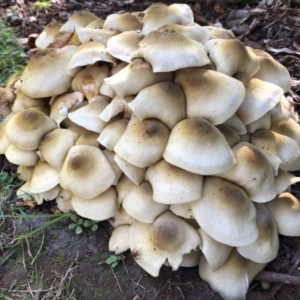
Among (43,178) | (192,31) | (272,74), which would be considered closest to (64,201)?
(43,178)

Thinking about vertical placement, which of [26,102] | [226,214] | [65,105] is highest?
[65,105]

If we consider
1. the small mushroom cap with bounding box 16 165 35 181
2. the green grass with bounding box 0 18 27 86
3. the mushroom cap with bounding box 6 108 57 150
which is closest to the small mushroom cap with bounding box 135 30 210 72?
the mushroom cap with bounding box 6 108 57 150

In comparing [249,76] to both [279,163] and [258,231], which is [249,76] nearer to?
[279,163]

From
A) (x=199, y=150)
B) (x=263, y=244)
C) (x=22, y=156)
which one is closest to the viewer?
(x=199, y=150)

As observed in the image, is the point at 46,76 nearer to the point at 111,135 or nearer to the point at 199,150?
the point at 111,135

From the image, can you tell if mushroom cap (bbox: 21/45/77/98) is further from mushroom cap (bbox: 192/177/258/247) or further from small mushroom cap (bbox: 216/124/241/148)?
mushroom cap (bbox: 192/177/258/247)

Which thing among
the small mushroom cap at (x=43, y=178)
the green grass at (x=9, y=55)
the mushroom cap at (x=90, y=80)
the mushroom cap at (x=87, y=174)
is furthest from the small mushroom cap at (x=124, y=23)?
the green grass at (x=9, y=55)

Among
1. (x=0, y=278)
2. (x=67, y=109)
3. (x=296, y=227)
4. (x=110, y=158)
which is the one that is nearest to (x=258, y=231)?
(x=296, y=227)
